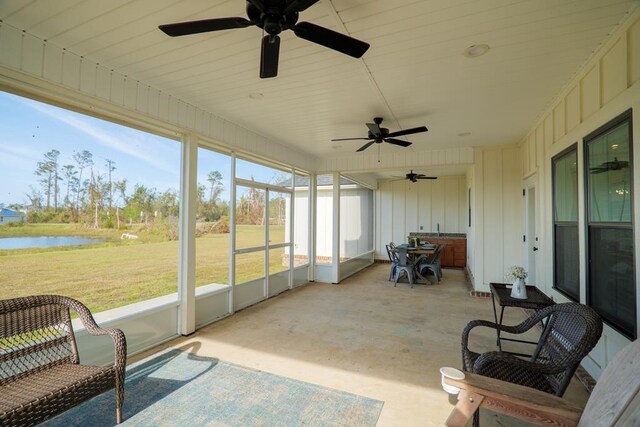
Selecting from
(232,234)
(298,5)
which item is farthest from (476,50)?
(232,234)

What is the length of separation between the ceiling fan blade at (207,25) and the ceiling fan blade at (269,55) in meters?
0.16

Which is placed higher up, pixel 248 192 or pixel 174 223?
pixel 248 192

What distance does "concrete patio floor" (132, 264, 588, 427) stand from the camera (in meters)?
2.46

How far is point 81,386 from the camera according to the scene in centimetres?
186

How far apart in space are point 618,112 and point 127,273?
4.69 m

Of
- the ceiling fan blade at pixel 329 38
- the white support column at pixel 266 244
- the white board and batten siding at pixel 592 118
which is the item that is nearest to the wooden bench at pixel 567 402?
the white board and batten siding at pixel 592 118

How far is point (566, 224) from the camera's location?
3299mm

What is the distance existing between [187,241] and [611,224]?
13.8 ft

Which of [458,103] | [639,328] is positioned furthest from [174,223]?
[639,328]

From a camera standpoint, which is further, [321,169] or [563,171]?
[321,169]

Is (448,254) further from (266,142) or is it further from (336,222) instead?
(266,142)

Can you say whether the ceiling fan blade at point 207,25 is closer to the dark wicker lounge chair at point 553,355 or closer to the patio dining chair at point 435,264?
the dark wicker lounge chair at point 553,355

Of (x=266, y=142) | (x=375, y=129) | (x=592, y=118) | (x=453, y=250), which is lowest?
(x=453, y=250)

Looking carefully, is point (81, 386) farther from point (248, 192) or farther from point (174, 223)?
point (248, 192)
